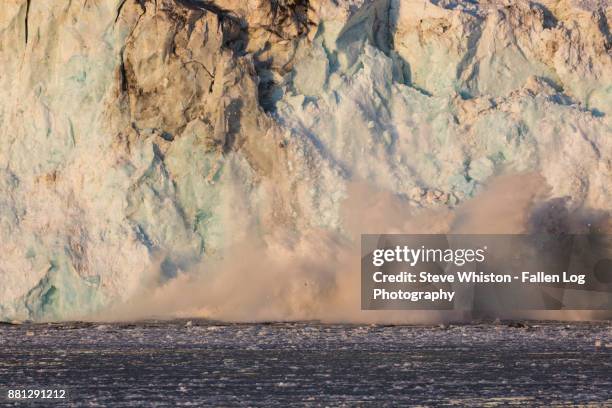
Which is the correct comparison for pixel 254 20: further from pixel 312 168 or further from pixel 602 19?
pixel 602 19

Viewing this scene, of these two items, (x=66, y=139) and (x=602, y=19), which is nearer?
(x=66, y=139)

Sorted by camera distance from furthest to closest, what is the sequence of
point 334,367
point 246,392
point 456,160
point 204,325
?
point 456,160 → point 204,325 → point 334,367 → point 246,392

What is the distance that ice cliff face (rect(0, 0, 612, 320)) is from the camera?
26.0 m

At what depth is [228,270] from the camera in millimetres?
26297

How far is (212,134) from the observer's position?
26609 millimetres

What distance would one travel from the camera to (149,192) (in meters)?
26.1

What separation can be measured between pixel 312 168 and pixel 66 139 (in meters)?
4.36

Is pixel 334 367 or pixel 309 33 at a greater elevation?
pixel 309 33

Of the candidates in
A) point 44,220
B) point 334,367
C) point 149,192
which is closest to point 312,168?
point 149,192

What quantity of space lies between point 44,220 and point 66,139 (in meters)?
1.54

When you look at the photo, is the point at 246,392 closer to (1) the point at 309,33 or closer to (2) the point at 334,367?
(2) the point at 334,367

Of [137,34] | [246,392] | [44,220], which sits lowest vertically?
[246,392]

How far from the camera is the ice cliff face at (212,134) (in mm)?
25969

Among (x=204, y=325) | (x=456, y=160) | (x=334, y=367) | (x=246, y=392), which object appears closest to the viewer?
(x=246, y=392)
